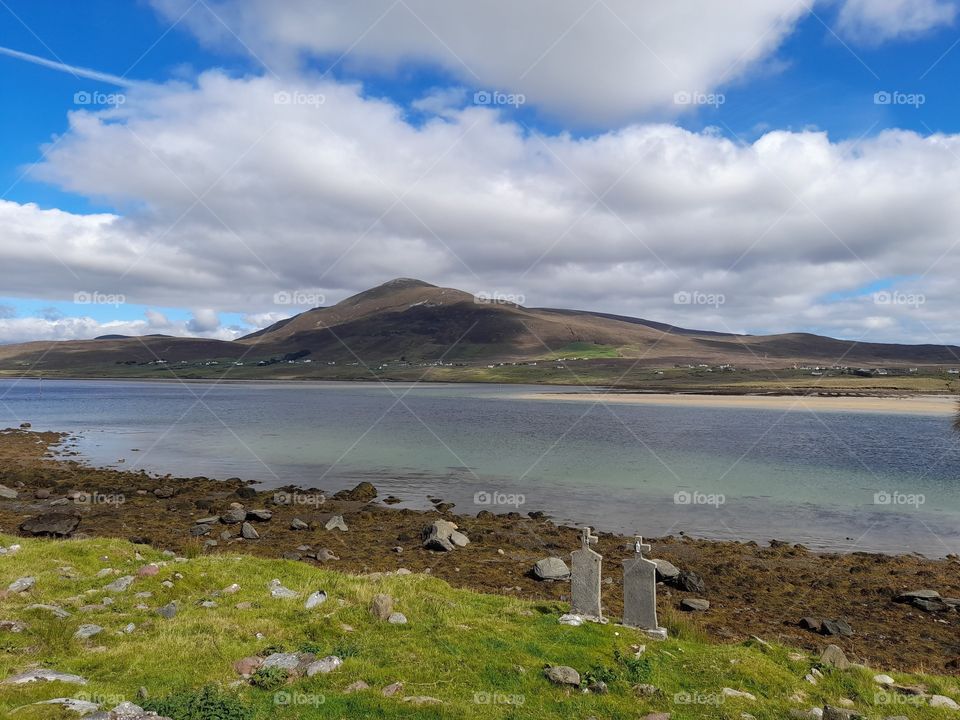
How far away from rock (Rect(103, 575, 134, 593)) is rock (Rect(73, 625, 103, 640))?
268cm

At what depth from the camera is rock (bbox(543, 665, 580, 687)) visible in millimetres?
12008

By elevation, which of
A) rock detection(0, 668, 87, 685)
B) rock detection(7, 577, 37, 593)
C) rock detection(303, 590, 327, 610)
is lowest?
rock detection(303, 590, 327, 610)

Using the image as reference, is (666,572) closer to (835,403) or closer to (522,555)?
(522,555)

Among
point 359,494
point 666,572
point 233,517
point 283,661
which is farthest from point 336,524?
point 283,661

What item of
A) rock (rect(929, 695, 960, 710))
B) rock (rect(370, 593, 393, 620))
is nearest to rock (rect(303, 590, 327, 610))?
rock (rect(370, 593, 393, 620))

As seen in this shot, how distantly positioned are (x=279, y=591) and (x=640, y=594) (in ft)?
31.6

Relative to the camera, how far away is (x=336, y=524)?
31.8m

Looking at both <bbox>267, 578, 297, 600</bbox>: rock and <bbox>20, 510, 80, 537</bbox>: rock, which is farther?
<bbox>20, 510, 80, 537</bbox>: rock

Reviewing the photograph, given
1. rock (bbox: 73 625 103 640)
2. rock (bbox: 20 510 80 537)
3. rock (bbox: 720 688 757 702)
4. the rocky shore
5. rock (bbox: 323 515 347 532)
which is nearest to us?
rock (bbox: 720 688 757 702)

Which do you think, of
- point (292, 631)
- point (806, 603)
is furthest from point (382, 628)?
point (806, 603)

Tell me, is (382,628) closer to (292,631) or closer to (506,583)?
(292,631)

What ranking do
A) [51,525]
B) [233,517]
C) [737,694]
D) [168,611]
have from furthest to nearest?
[233,517] → [51,525] → [168,611] → [737,694]

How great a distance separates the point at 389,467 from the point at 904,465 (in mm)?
46175

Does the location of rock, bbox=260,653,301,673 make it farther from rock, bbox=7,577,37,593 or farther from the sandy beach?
the sandy beach
